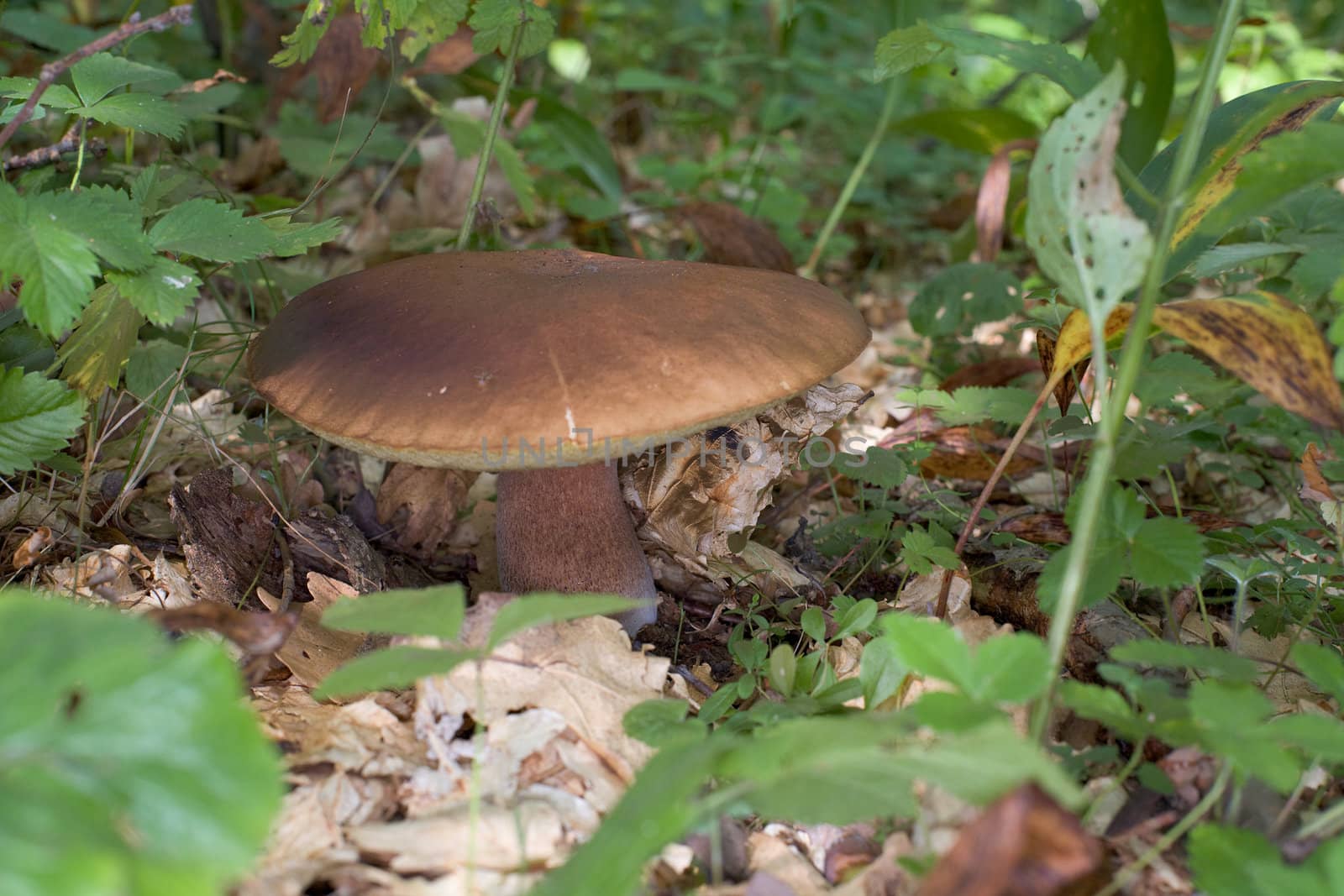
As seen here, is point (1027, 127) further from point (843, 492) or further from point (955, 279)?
point (843, 492)

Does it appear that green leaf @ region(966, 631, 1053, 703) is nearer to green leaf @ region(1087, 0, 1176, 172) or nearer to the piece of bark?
the piece of bark

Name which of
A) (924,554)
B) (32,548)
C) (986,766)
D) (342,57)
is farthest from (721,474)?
(342,57)

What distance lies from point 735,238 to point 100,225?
207 cm

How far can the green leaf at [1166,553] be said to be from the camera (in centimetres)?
135

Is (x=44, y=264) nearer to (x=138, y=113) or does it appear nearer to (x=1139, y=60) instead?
(x=138, y=113)

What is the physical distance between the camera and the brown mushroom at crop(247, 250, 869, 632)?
4.68 ft

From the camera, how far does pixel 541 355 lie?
1485 millimetres

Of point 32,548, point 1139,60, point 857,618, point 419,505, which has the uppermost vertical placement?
point 1139,60

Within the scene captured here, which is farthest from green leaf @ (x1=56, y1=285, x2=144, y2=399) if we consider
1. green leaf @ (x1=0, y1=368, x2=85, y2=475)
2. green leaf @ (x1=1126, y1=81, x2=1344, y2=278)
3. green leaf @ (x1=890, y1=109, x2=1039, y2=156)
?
green leaf @ (x1=890, y1=109, x2=1039, y2=156)

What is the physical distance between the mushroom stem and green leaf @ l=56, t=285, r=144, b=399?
0.83 m

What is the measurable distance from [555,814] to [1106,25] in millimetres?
2939

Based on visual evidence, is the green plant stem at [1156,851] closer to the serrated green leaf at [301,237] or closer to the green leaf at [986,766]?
the green leaf at [986,766]

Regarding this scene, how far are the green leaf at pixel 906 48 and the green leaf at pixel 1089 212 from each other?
25.5 inches

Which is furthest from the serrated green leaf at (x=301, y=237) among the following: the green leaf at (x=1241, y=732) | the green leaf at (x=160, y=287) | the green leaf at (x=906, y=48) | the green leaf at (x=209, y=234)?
the green leaf at (x=1241, y=732)
